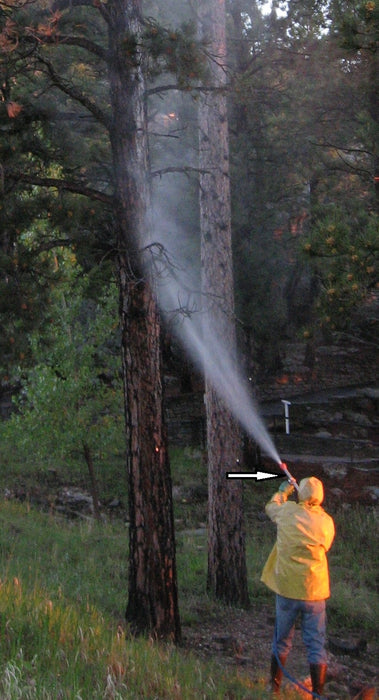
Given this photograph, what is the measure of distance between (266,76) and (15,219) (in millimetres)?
13601

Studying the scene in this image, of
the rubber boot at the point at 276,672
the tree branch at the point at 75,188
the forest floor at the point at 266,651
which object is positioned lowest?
the forest floor at the point at 266,651

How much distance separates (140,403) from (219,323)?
3.71m

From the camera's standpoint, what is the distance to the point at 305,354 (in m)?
33.2

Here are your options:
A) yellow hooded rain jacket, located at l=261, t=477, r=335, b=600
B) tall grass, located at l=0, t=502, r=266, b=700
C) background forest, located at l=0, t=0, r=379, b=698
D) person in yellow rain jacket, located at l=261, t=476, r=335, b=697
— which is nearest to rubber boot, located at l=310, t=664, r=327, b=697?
person in yellow rain jacket, located at l=261, t=476, r=335, b=697

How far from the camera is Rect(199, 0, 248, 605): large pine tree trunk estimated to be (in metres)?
11.6

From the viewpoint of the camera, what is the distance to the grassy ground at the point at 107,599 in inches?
221

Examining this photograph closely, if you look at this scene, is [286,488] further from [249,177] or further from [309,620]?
[249,177]

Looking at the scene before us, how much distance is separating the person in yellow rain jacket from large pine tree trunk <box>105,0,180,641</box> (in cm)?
147

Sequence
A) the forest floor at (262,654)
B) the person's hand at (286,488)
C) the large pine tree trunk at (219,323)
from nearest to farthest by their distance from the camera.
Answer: the person's hand at (286,488) → the forest floor at (262,654) → the large pine tree trunk at (219,323)

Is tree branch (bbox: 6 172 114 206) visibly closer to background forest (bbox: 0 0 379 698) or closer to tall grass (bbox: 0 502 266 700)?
background forest (bbox: 0 0 379 698)

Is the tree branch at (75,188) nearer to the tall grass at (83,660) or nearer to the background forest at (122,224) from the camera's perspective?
the background forest at (122,224)

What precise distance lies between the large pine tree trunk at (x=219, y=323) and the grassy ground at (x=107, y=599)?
0.58m

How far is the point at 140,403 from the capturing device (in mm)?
8508

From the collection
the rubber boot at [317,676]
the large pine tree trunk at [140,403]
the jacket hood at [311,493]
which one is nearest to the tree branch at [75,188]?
the large pine tree trunk at [140,403]
